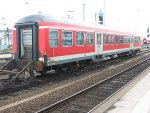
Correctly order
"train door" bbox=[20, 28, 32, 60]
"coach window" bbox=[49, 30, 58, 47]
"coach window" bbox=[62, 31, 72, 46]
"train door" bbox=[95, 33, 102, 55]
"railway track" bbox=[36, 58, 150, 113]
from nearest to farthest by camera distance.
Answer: "railway track" bbox=[36, 58, 150, 113] < "coach window" bbox=[49, 30, 58, 47] < "train door" bbox=[20, 28, 32, 60] < "coach window" bbox=[62, 31, 72, 46] < "train door" bbox=[95, 33, 102, 55]

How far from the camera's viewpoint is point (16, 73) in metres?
13.1

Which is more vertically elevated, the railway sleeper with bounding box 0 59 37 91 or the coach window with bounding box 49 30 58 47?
the coach window with bounding box 49 30 58 47

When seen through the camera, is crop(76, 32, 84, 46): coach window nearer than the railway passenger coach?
No

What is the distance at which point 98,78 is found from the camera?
16.3m

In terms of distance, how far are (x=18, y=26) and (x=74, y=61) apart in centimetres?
404

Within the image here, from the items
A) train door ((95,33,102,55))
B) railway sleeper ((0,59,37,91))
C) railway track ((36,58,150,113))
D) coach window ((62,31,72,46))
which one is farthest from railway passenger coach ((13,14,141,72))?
railway track ((36,58,150,113))

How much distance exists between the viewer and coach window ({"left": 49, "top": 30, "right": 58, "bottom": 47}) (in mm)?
14320

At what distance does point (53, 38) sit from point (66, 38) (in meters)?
1.42

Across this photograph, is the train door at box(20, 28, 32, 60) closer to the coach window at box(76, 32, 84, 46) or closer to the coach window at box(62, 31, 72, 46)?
the coach window at box(62, 31, 72, 46)

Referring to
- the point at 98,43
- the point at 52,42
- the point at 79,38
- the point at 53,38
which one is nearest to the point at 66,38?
the point at 53,38

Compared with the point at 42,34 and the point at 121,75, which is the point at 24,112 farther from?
the point at 121,75

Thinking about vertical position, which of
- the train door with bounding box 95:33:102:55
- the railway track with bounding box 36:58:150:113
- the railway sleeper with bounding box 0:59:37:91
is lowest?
the railway track with bounding box 36:58:150:113

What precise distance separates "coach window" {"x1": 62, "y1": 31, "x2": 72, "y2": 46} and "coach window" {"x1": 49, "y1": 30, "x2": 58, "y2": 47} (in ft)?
2.47

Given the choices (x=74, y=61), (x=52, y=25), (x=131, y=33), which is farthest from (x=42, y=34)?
(x=131, y=33)
